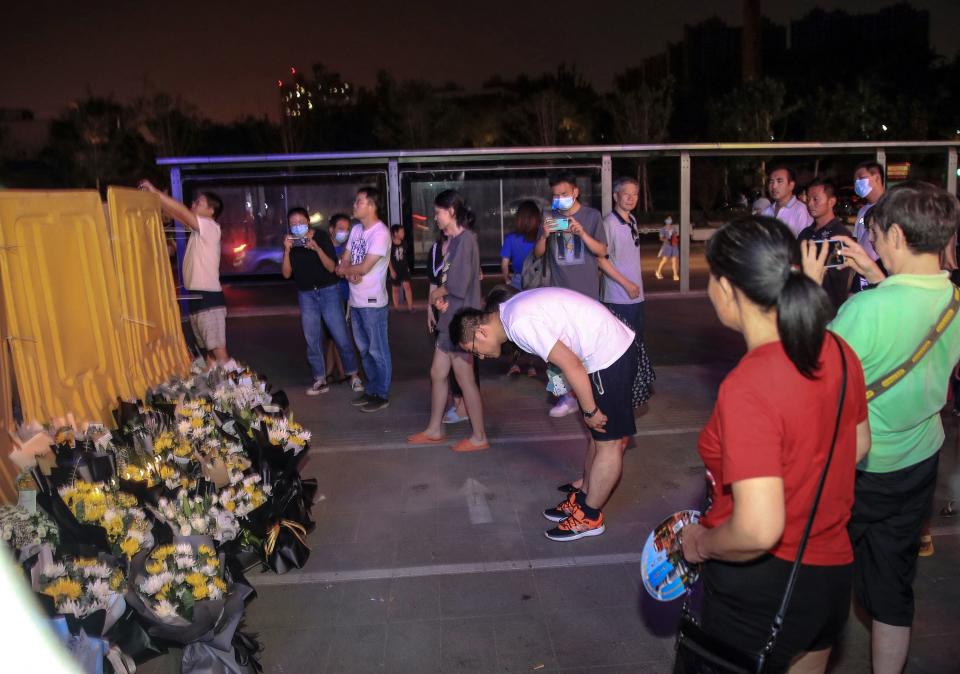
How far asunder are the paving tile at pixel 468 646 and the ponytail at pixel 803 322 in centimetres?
210

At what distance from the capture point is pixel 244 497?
4008mm

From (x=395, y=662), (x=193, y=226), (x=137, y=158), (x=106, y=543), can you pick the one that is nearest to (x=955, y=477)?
(x=395, y=662)

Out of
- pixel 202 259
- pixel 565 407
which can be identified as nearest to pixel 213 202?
pixel 202 259

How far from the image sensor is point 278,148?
39812mm

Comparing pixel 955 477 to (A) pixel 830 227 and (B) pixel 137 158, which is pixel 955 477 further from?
(B) pixel 137 158

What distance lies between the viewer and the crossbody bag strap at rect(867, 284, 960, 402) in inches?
103

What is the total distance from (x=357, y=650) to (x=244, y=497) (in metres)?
1.03

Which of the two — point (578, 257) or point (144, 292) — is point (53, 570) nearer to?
point (144, 292)

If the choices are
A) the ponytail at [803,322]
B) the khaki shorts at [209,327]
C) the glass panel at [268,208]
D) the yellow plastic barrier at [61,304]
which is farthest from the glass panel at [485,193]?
the ponytail at [803,322]

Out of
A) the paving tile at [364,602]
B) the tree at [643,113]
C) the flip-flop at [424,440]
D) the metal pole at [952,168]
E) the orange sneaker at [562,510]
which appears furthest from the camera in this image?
the tree at [643,113]

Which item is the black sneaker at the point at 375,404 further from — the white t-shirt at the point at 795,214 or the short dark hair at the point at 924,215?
the short dark hair at the point at 924,215

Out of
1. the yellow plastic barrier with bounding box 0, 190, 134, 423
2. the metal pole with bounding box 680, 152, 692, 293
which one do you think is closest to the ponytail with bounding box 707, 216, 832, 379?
the yellow plastic barrier with bounding box 0, 190, 134, 423

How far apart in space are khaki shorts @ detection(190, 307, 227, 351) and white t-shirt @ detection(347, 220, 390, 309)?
48.3 inches

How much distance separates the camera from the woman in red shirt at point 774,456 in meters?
1.82
